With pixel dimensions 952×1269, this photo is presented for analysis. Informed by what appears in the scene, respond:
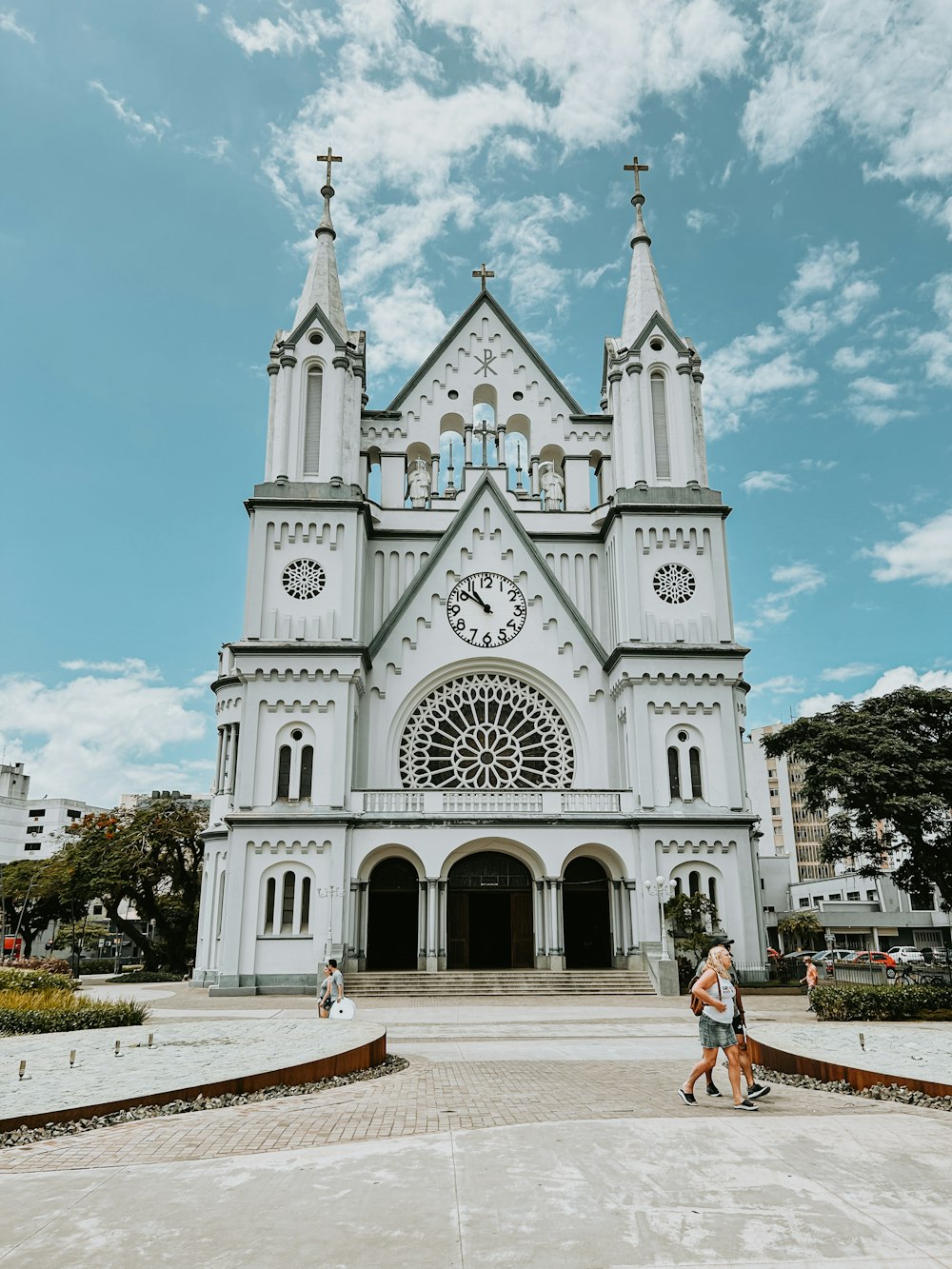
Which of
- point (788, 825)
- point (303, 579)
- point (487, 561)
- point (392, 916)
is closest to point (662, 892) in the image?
point (392, 916)

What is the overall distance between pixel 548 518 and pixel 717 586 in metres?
7.59

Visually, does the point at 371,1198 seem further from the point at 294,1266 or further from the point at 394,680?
the point at 394,680

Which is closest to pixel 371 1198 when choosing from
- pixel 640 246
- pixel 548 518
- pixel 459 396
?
pixel 548 518

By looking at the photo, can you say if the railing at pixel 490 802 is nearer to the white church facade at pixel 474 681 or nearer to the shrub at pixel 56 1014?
the white church facade at pixel 474 681

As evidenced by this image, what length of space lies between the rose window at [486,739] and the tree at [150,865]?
1317cm

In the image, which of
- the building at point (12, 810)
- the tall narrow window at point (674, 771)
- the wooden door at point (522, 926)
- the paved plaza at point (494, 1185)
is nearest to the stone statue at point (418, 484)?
the tall narrow window at point (674, 771)

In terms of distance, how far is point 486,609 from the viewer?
38.8 m

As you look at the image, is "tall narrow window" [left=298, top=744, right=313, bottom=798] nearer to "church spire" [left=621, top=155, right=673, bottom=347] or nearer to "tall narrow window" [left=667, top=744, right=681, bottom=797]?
"tall narrow window" [left=667, top=744, right=681, bottom=797]

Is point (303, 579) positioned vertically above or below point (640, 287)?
below

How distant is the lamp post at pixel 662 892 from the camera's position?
32.6 meters

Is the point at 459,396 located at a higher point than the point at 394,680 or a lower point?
higher

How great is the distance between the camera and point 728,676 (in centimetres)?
3641

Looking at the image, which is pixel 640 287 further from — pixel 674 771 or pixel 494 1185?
pixel 494 1185

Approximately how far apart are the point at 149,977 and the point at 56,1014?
90.1ft
